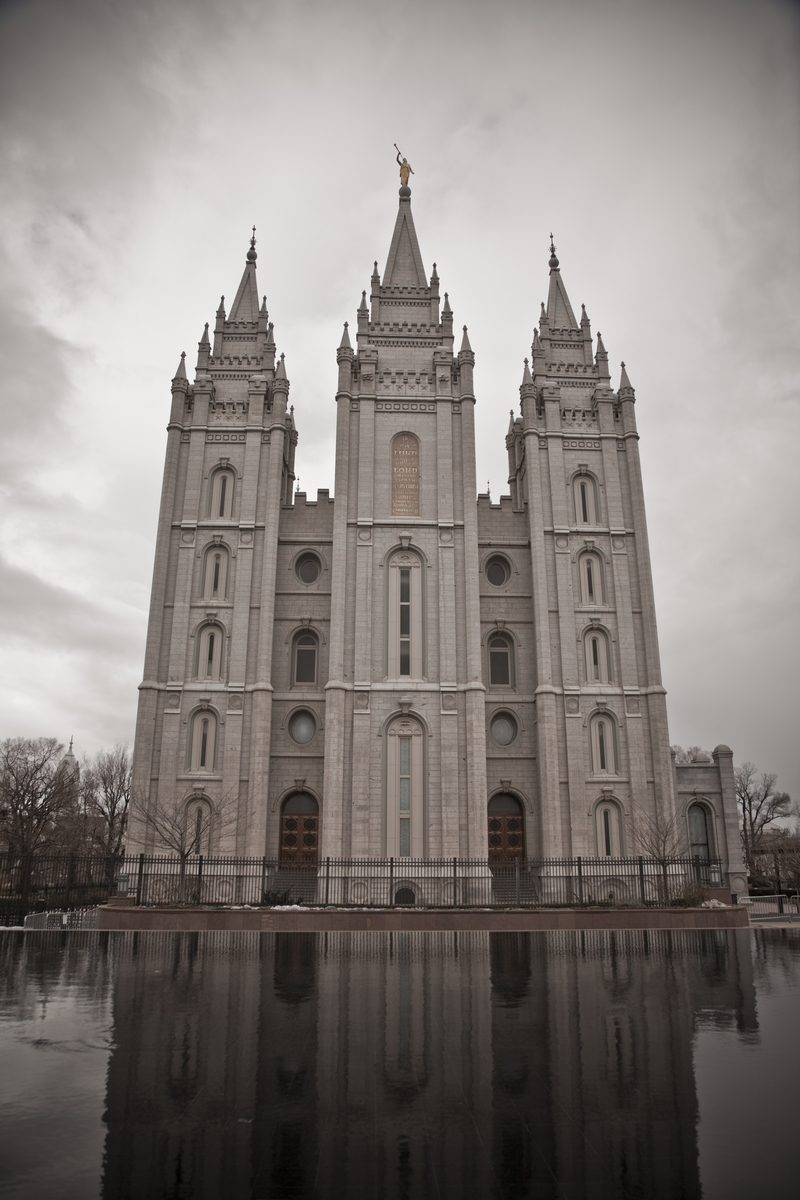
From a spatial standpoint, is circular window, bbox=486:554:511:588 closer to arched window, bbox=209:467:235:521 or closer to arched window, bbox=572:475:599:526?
arched window, bbox=572:475:599:526

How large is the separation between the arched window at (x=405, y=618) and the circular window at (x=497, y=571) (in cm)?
439

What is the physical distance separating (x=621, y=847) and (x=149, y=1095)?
29.5 meters

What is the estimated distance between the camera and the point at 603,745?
115ft

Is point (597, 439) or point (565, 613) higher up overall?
point (597, 439)

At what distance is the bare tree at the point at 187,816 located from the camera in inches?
1194

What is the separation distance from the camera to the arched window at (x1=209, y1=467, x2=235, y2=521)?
121 feet

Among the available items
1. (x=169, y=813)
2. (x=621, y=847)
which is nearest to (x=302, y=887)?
(x=169, y=813)

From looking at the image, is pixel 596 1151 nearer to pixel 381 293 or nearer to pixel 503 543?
pixel 503 543

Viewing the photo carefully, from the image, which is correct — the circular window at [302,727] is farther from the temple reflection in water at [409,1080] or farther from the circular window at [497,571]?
the temple reflection in water at [409,1080]

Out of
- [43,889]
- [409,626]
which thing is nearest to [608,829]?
[409,626]

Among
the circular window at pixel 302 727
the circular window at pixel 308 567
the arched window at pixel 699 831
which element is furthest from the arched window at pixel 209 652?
the arched window at pixel 699 831

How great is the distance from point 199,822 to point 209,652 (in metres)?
7.61

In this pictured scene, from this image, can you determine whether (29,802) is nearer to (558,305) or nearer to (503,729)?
(503,729)

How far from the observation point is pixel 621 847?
3353cm
